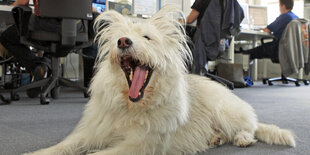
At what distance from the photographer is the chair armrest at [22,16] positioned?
278 cm

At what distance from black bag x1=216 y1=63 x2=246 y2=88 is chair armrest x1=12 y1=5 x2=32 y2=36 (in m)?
3.60

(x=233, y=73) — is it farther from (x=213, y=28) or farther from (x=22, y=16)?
(x=22, y=16)

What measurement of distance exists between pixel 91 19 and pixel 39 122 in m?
1.35

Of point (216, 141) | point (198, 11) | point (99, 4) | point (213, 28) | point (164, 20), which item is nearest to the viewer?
point (164, 20)

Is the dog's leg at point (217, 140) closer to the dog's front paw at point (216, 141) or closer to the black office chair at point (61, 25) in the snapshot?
the dog's front paw at point (216, 141)

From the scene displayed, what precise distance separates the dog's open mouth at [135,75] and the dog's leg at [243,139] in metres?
0.61

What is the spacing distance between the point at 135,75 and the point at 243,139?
669 millimetres

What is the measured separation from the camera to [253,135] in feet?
5.13

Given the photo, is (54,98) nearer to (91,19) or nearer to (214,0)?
(91,19)

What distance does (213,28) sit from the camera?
3945 mm

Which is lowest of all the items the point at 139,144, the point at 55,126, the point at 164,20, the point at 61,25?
the point at 55,126

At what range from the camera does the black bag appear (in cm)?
525

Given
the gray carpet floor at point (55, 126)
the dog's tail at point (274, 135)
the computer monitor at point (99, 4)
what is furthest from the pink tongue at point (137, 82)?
the computer monitor at point (99, 4)

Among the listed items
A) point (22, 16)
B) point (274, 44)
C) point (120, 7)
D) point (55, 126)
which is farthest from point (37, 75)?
point (274, 44)
